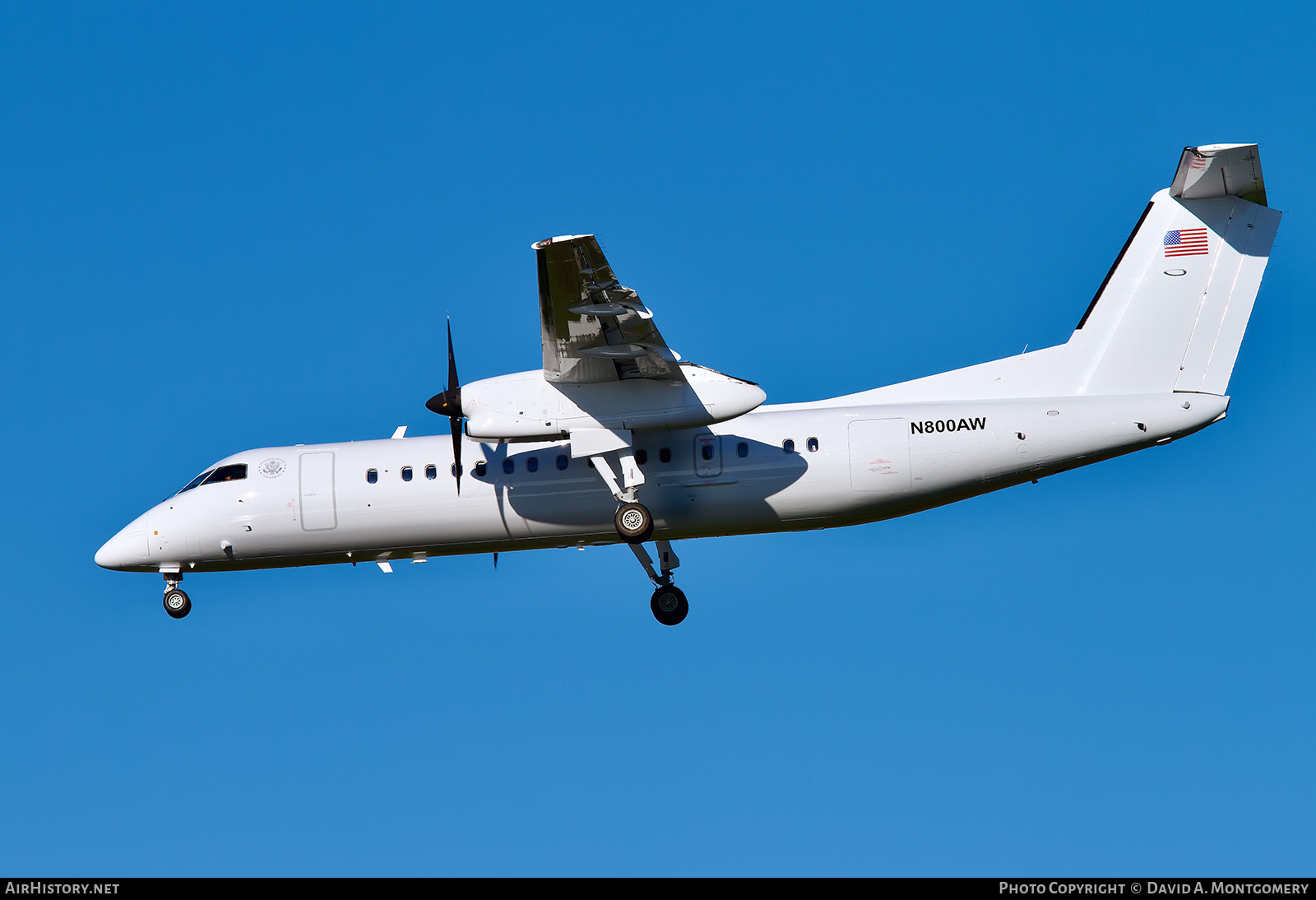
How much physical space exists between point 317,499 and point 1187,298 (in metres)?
12.8

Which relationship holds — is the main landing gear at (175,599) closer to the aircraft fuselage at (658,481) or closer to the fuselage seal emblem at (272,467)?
the aircraft fuselage at (658,481)

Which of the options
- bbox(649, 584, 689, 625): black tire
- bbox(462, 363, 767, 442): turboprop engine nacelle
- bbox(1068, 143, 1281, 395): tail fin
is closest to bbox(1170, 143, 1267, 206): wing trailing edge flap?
bbox(1068, 143, 1281, 395): tail fin

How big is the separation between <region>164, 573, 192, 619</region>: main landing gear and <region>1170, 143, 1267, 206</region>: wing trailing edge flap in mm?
15735

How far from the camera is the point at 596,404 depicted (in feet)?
58.3

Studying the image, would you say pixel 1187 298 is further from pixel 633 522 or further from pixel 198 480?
pixel 198 480

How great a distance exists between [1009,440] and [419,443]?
8557 millimetres

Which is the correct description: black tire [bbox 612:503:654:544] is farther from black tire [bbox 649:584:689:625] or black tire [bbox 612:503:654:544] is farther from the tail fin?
the tail fin

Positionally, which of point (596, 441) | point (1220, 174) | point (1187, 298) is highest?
point (1220, 174)

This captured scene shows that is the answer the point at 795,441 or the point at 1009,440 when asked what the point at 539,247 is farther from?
the point at 1009,440

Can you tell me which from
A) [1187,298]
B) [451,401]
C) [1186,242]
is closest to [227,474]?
[451,401]

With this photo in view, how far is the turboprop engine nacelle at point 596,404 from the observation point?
689 inches

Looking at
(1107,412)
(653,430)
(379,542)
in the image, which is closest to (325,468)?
(379,542)

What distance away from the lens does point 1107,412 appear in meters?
17.7

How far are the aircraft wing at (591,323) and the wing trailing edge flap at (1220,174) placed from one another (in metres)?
7.33
